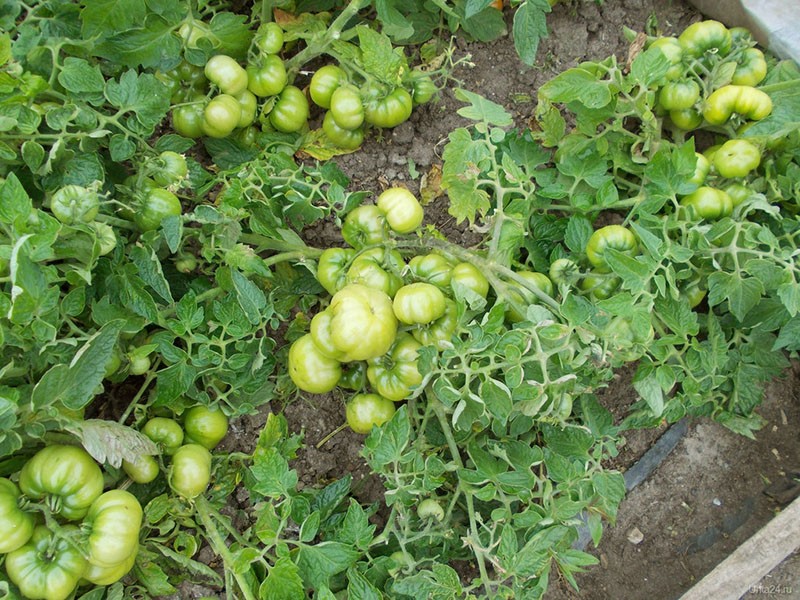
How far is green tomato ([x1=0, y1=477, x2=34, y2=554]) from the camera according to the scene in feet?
4.79

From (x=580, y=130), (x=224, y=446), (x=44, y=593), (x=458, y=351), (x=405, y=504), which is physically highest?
(x=580, y=130)

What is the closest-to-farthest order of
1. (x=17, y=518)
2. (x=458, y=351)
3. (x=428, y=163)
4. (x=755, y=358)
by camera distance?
(x=17, y=518) < (x=458, y=351) < (x=755, y=358) < (x=428, y=163)

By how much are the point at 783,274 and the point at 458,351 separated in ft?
3.10

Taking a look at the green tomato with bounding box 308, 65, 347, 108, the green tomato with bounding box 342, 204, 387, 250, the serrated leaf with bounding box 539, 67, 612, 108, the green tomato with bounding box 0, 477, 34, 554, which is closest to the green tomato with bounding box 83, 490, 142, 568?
the green tomato with bounding box 0, 477, 34, 554

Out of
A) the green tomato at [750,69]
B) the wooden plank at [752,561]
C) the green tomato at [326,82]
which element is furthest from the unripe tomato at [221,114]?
the wooden plank at [752,561]

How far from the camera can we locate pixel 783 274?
1741 millimetres

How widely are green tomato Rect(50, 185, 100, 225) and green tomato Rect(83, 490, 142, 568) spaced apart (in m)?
0.70

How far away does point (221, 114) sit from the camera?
6.62 ft

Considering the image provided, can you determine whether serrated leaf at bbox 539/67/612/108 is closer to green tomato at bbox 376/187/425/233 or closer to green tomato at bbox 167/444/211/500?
green tomato at bbox 376/187/425/233

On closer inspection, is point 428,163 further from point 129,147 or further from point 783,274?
point 783,274

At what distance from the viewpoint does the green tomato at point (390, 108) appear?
2135 millimetres

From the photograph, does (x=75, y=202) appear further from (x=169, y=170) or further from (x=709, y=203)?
(x=709, y=203)

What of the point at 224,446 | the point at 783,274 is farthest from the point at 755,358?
the point at 224,446

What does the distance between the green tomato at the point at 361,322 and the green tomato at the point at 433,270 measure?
6.8 inches
